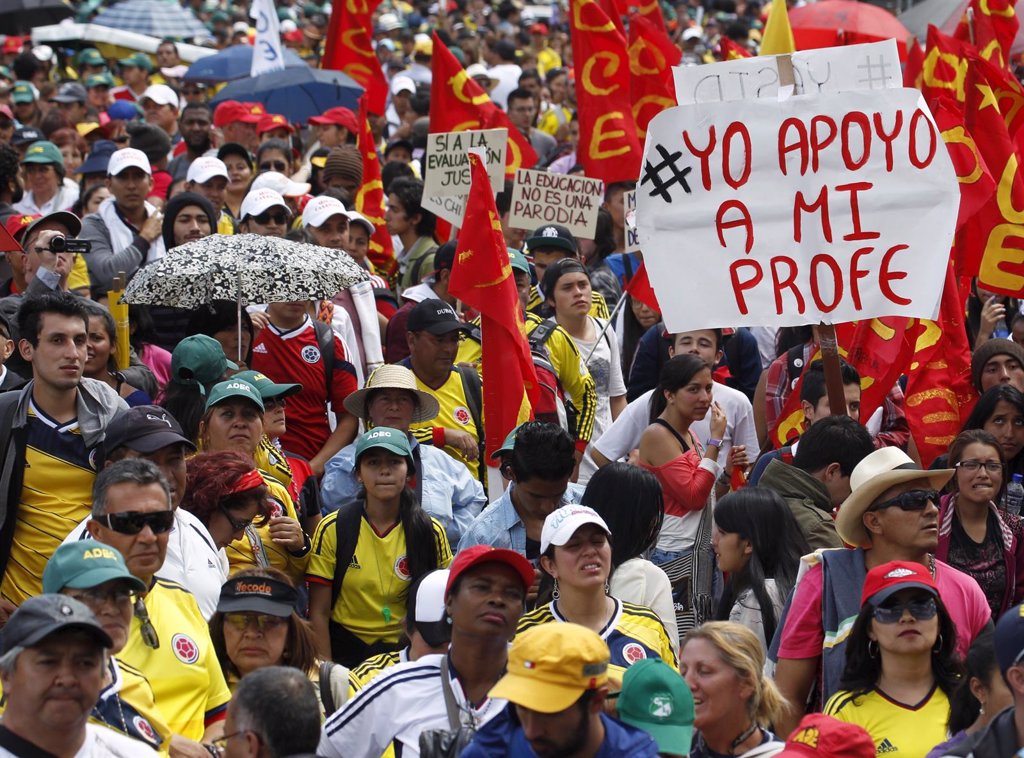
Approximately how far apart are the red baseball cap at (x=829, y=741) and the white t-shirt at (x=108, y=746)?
5.33ft

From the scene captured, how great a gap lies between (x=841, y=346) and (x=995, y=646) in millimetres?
4740

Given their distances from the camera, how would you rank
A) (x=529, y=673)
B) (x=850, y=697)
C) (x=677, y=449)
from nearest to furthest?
(x=529, y=673) < (x=850, y=697) < (x=677, y=449)

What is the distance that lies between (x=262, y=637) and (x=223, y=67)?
547 inches

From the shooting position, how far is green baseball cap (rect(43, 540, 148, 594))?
15.4 feet

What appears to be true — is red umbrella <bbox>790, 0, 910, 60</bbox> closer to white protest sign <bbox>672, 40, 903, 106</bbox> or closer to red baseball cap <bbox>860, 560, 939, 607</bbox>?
white protest sign <bbox>672, 40, 903, 106</bbox>

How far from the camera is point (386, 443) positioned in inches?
270

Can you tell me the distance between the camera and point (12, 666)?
4.15 meters

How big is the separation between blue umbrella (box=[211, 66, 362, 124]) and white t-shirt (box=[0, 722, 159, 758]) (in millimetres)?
11761

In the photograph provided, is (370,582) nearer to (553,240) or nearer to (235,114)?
(553,240)

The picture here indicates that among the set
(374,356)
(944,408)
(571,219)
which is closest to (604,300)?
(571,219)

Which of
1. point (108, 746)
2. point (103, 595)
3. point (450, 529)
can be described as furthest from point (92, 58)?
point (108, 746)

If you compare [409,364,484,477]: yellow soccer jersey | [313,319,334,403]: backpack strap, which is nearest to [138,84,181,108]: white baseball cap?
[313,319,334,403]: backpack strap

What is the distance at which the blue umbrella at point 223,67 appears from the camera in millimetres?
18531

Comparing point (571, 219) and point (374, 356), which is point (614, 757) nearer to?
point (374, 356)
